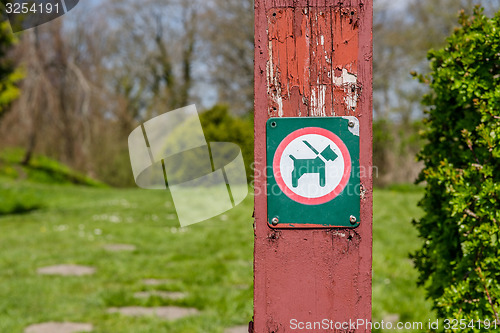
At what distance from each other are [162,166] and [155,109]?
10671 millimetres

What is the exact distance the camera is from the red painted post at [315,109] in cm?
131

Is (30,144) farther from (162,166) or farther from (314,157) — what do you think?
(314,157)

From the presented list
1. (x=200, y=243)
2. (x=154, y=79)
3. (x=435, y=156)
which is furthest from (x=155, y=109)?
Answer: (x=435, y=156)

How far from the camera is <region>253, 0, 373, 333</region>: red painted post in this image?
51.7 inches

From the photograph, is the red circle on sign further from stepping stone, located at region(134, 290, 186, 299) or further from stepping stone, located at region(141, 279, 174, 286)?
stepping stone, located at region(141, 279, 174, 286)

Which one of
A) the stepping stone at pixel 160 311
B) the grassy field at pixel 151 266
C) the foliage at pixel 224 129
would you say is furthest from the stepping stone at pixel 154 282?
the foliage at pixel 224 129

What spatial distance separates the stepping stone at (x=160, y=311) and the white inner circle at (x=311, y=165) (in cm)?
267

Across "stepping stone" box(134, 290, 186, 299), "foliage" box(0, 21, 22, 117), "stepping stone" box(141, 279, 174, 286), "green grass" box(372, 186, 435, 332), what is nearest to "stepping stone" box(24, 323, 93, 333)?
"stepping stone" box(134, 290, 186, 299)

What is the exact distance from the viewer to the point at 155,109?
77.3ft

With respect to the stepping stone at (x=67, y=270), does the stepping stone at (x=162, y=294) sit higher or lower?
higher

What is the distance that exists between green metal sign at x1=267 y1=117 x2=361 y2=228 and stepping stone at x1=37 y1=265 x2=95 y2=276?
4351 mm

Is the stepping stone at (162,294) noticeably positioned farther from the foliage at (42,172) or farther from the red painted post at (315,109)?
the foliage at (42,172)

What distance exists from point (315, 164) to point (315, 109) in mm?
152

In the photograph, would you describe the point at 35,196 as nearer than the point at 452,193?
No
